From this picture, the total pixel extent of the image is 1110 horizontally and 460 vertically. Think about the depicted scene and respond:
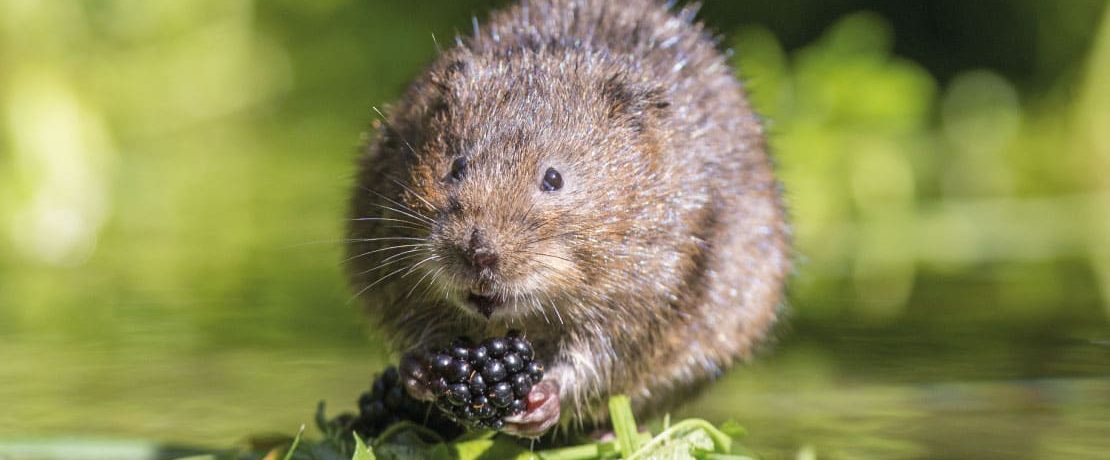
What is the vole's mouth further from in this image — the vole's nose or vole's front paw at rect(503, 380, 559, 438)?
vole's front paw at rect(503, 380, 559, 438)

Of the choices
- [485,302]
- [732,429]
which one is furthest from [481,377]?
[732,429]

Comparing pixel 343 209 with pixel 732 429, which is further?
pixel 343 209

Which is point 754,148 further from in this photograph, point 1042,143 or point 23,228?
point 1042,143

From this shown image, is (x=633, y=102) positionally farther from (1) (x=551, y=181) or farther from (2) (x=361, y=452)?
(2) (x=361, y=452)

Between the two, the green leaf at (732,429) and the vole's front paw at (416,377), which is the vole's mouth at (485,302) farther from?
the green leaf at (732,429)

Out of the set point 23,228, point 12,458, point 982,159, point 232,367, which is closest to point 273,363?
point 232,367

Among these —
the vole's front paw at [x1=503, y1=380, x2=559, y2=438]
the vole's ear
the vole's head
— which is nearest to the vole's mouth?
the vole's head
